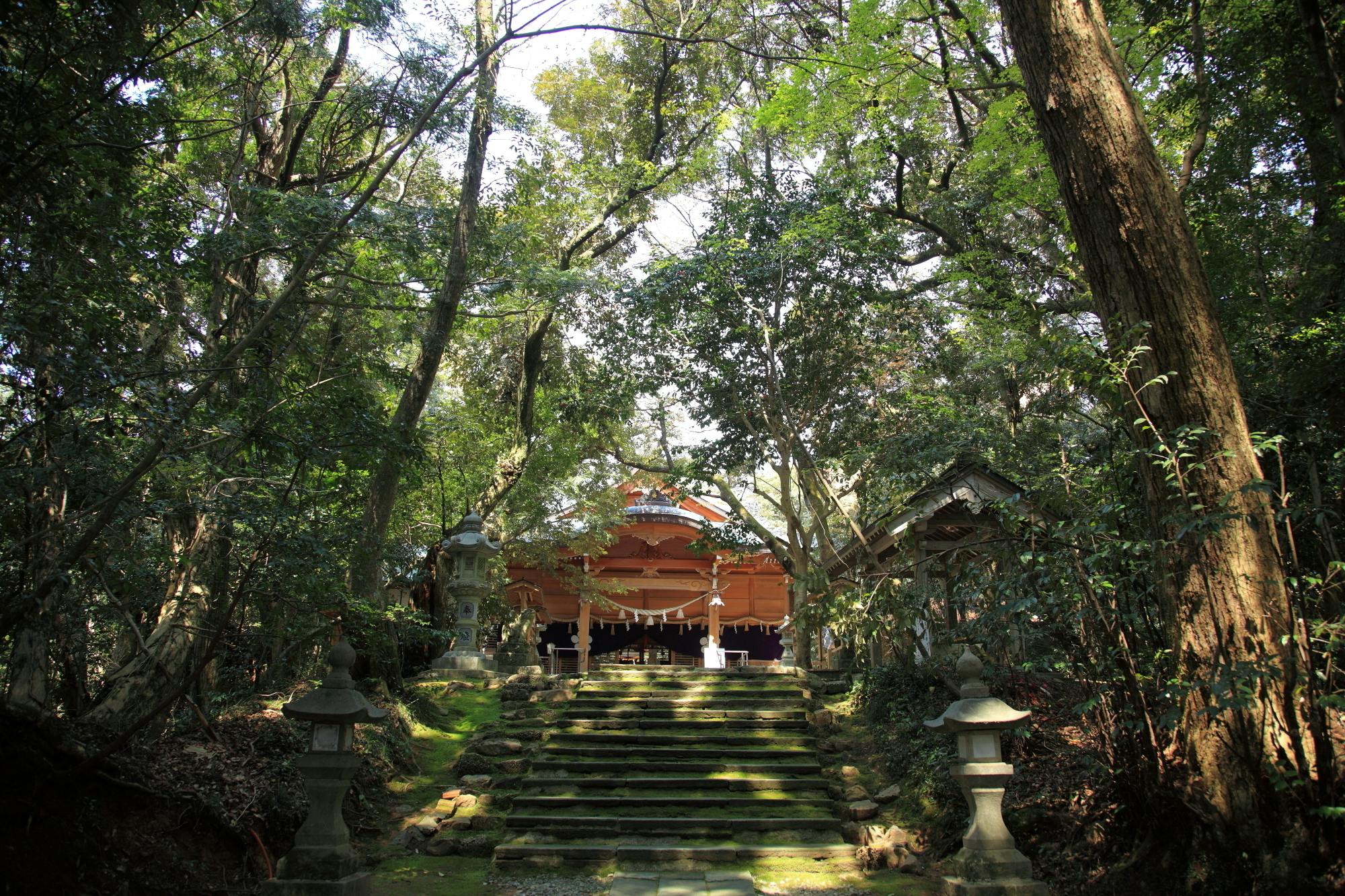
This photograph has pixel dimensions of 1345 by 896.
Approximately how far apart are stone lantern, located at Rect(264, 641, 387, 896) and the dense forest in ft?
2.26

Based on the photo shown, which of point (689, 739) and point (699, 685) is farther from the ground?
point (699, 685)

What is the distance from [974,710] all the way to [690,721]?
4.07 meters

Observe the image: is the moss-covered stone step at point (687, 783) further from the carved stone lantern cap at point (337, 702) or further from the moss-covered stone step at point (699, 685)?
the carved stone lantern cap at point (337, 702)

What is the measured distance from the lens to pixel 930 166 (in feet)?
38.4

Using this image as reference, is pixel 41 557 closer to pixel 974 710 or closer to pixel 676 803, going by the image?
pixel 676 803

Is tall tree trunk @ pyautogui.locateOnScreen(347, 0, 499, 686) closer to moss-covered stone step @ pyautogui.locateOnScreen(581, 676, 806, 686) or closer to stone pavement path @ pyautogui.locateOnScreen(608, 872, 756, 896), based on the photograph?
moss-covered stone step @ pyautogui.locateOnScreen(581, 676, 806, 686)

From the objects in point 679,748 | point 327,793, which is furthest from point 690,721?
point 327,793

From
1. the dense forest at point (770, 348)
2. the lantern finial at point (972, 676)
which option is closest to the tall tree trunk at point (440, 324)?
the dense forest at point (770, 348)

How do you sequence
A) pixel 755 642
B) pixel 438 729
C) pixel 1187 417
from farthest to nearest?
1. pixel 755 642
2. pixel 438 729
3. pixel 1187 417

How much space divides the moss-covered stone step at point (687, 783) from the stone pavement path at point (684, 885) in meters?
1.37

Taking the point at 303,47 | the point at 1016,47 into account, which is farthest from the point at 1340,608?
the point at 303,47

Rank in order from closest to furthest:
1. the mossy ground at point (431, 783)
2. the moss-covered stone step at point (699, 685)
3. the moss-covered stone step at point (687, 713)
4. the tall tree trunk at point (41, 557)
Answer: the tall tree trunk at point (41, 557), the mossy ground at point (431, 783), the moss-covered stone step at point (687, 713), the moss-covered stone step at point (699, 685)

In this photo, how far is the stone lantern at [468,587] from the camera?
33.6ft

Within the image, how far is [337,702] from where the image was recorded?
5023mm
